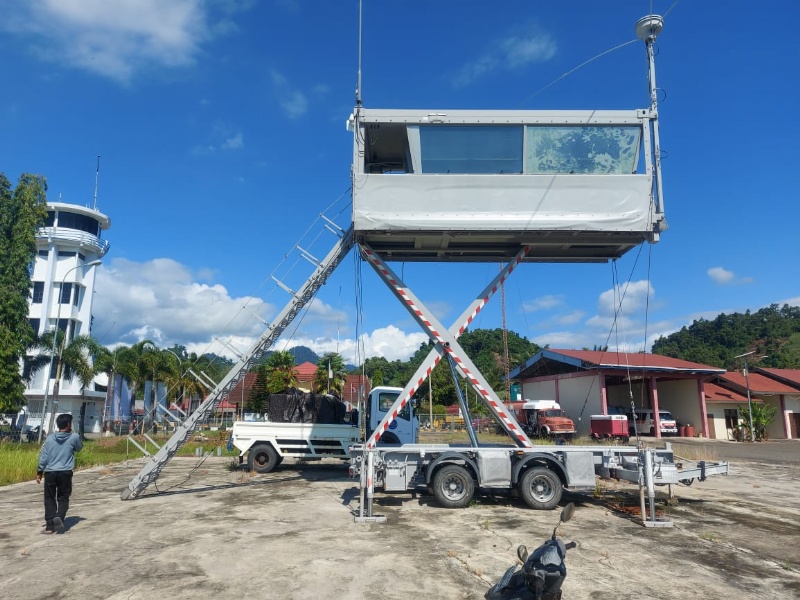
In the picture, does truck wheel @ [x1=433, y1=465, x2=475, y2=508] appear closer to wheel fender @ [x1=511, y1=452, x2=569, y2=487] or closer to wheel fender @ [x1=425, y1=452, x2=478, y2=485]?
wheel fender @ [x1=425, y1=452, x2=478, y2=485]

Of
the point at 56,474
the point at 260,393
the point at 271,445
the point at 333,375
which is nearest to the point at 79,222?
the point at 260,393

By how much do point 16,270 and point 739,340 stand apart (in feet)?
339

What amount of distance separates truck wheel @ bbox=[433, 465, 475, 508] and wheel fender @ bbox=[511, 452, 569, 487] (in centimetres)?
92

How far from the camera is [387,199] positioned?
12094mm

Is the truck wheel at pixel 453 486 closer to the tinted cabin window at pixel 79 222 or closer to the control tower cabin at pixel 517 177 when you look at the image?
the control tower cabin at pixel 517 177

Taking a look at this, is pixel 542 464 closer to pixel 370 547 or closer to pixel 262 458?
pixel 370 547

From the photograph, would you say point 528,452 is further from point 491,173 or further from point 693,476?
point 491,173

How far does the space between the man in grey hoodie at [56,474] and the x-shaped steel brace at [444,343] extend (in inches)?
219

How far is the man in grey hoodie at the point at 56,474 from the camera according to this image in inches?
347

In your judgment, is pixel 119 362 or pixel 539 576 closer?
pixel 539 576

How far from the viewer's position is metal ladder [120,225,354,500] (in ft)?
39.9

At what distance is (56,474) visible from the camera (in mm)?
8852

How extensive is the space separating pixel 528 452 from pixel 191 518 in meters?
6.76

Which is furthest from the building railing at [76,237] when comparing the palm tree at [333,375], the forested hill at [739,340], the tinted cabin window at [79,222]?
the forested hill at [739,340]
